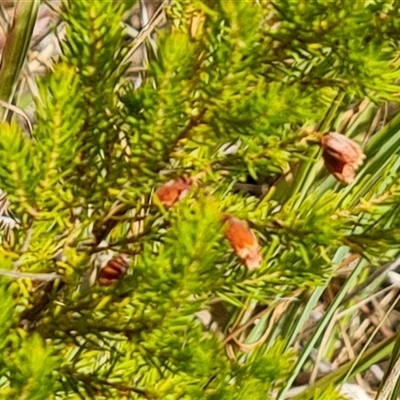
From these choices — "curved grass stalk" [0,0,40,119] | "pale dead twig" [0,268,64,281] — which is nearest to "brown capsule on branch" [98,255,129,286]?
"pale dead twig" [0,268,64,281]

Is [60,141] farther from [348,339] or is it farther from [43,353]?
[348,339]

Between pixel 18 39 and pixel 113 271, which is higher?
pixel 18 39

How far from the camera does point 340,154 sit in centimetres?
53

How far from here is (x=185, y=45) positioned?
407 mm

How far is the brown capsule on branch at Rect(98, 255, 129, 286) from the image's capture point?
0.58m

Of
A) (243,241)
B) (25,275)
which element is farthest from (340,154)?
(25,275)

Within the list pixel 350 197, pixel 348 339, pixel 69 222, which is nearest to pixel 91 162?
pixel 69 222

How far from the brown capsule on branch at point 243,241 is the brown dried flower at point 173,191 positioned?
40 millimetres

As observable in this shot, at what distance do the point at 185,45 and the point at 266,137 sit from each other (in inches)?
3.3

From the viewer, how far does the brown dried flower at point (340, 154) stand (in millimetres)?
529

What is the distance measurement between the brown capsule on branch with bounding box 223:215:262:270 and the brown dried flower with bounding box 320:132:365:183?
7 cm

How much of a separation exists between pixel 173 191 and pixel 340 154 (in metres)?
0.11

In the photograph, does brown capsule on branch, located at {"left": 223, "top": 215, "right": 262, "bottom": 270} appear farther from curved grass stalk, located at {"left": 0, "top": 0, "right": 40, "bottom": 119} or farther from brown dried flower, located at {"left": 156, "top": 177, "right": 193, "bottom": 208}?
curved grass stalk, located at {"left": 0, "top": 0, "right": 40, "bottom": 119}

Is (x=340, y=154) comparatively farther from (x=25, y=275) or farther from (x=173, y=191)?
(x=25, y=275)
